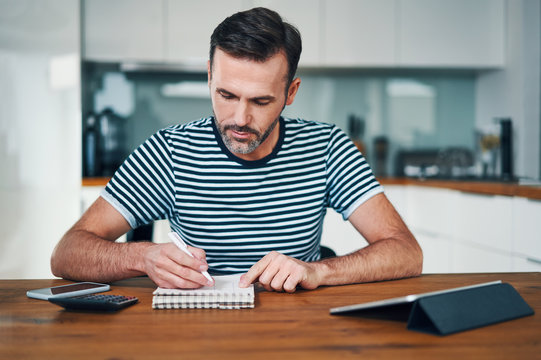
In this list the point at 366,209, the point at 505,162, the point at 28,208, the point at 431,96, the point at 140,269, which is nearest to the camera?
the point at 140,269

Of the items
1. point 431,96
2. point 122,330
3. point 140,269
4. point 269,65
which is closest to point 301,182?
point 269,65

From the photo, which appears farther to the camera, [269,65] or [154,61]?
[154,61]

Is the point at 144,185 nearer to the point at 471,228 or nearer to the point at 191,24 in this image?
the point at 471,228

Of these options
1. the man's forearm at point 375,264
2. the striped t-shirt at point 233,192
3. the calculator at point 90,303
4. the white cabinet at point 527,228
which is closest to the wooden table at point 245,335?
the calculator at point 90,303

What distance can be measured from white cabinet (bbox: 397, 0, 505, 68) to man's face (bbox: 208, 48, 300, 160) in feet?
8.22

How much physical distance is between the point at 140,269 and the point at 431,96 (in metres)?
3.37

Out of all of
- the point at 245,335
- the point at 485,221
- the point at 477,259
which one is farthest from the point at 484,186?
the point at 245,335

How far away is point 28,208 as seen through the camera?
3.13 metres

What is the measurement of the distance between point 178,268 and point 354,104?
317cm

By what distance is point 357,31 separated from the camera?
358 centimetres

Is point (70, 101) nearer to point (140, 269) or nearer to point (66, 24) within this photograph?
point (66, 24)

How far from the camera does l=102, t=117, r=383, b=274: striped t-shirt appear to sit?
149cm

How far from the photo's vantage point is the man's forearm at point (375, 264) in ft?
3.81

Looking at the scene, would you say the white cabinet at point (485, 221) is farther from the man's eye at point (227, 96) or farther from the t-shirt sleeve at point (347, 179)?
the man's eye at point (227, 96)
